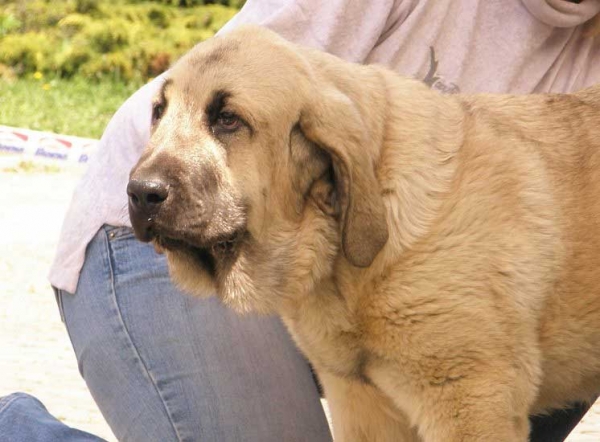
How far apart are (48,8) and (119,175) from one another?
13123 millimetres

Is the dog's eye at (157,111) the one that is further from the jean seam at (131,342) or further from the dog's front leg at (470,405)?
the dog's front leg at (470,405)

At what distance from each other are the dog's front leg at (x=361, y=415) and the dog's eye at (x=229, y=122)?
1003mm

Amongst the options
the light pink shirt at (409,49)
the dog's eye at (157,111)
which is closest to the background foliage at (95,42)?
the light pink shirt at (409,49)

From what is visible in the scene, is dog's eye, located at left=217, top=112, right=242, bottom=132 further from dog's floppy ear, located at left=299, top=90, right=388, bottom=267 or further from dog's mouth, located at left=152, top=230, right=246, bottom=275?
dog's mouth, located at left=152, top=230, right=246, bottom=275

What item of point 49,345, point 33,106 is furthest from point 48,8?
point 49,345

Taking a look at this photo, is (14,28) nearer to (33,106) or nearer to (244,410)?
(33,106)

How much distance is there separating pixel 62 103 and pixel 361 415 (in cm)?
1061

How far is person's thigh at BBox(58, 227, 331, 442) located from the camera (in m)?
4.12

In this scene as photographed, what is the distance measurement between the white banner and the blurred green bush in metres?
3.57

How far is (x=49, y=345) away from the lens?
7250 millimetres

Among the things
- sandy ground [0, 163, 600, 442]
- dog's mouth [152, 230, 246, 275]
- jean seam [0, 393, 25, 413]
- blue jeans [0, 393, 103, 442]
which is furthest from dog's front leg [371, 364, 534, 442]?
sandy ground [0, 163, 600, 442]

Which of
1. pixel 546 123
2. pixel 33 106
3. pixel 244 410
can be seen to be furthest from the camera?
pixel 33 106

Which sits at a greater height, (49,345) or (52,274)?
(52,274)

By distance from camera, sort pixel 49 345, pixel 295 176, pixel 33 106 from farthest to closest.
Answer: pixel 33 106, pixel 49 345, pixel 295 176
